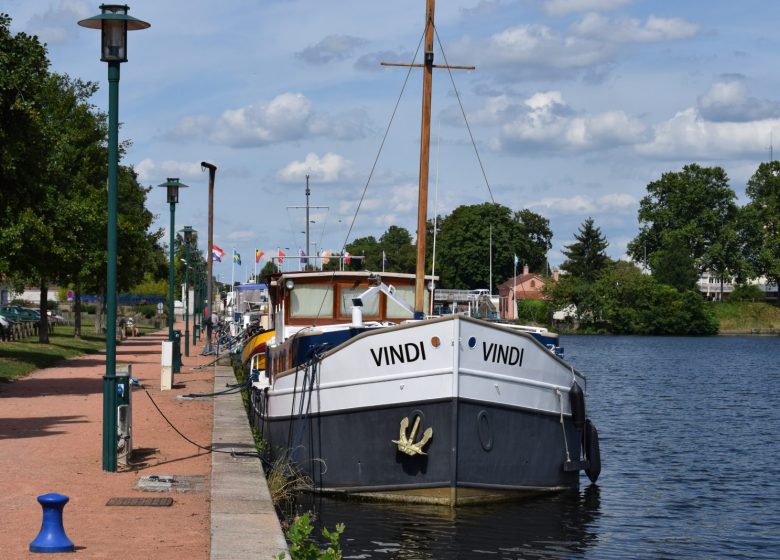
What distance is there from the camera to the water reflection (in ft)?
46.7

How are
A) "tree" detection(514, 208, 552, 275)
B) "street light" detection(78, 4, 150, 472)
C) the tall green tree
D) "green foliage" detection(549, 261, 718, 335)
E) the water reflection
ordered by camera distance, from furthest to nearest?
"tree" detection(514, 208, 552, 275) → "green foliage" detection(549, 261, 718, 335) → the tall green tree → "street light" detection(78, 4, 150, 472) → the water reflection

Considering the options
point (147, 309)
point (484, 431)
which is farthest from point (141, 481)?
point (147, 309)

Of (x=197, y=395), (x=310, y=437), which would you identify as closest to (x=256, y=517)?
(x=310, y=437)

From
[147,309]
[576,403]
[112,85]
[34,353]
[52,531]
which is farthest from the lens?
[147,309]

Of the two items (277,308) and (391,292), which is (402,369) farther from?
(277,308)

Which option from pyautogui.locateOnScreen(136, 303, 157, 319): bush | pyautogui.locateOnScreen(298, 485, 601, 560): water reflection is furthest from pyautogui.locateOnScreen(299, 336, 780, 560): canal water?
pyautogui.locateOnScreen(136, 303, 157, 319): bush

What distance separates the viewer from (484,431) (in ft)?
51.9

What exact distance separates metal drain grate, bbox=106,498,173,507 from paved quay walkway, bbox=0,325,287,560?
7 cm

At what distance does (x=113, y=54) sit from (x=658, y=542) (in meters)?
9.22

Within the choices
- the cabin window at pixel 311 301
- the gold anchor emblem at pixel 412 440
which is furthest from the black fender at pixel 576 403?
the cabin window at pixel 311 301

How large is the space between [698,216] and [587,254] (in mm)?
14300

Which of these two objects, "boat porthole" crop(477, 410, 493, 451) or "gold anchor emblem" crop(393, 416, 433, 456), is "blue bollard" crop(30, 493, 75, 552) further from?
"boat porthole" crop(477, 410, 493, 451)

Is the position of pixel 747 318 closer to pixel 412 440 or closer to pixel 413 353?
pixel 412 440

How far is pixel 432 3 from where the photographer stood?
67.5 feet
